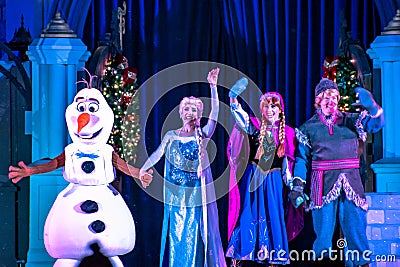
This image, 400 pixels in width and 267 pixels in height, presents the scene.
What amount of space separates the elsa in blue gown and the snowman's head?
25.5 inches

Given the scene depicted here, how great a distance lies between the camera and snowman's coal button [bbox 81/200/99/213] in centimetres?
700

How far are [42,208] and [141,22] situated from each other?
1.92 metres

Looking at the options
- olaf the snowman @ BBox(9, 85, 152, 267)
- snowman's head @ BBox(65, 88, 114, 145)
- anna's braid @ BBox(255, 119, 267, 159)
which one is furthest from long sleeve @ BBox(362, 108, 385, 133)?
snowman's head @ BBox(65, 88, 114, 145)

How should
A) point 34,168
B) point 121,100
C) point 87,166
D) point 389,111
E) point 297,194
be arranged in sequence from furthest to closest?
point 121,100 < point 389,111 < point 297,194 < point 34,168 < point 87,166

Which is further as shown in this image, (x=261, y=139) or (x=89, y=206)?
(x=261, y=139)

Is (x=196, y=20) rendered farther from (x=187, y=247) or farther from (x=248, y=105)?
(x=187, y=247)

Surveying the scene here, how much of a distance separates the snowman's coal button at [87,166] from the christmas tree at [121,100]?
1.24 meters

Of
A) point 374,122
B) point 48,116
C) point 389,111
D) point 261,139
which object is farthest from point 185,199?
point 389,111

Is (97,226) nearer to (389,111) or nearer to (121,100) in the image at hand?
(121,100)

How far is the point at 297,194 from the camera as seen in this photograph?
7.43 m

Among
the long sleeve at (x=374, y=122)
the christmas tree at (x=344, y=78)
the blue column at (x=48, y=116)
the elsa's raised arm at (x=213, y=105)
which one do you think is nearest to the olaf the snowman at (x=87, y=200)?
the elsa's raised arm at (x=213, y=105)

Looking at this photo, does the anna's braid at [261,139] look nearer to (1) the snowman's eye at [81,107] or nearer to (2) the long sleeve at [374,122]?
(2) the long sleeve at [374,122]

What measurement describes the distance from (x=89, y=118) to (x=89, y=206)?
64 cm

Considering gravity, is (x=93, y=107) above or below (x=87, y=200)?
above
